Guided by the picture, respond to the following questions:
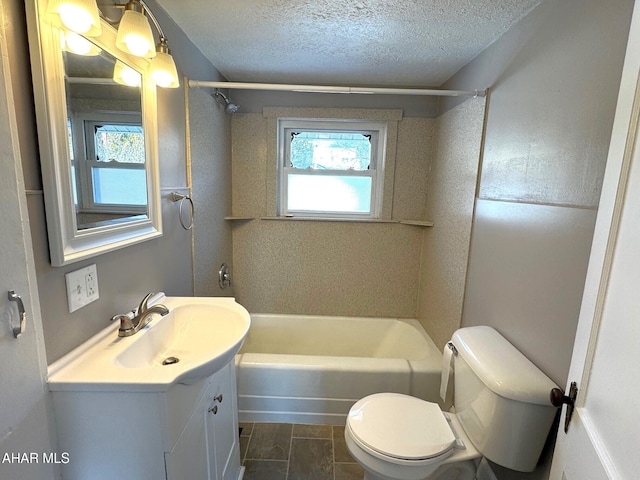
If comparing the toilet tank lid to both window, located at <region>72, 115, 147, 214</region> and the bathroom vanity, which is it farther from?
window, located at <region>72, 115, 147, 214</region>

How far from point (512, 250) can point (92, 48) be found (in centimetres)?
180

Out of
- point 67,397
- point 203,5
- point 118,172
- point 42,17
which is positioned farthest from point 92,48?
point 67,397

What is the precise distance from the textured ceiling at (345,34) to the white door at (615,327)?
1017 millimetres

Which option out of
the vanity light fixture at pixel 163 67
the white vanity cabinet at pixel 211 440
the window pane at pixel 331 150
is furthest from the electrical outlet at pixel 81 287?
the window pane at pixel 331 150

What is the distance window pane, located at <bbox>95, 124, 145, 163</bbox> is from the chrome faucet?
0.56 metres

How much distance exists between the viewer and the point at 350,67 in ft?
7.02

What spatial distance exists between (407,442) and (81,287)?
133 cm

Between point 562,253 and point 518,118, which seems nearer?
point 562,253

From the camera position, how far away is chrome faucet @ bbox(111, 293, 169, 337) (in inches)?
43.4

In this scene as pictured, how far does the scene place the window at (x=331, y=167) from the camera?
2686 mm

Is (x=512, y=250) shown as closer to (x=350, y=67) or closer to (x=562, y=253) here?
(x=562, y=253)

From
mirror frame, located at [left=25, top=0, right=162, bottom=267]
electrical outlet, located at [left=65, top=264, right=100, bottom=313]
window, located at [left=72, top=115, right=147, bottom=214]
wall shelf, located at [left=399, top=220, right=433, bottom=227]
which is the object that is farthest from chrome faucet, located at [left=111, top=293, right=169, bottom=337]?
wall shelf, located at [left=399, top=220, right=433, bottom=227]

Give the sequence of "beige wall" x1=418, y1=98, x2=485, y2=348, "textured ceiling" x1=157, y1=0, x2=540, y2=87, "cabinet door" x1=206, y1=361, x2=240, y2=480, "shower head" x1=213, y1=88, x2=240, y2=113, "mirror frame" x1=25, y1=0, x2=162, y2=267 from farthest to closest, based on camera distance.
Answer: "shower head" x1=213, y1=88, x2=240, y2=113 < "beige wall" x1=418, y1=98, x2=485, y2=348 < "textured ceiling" x1=157, y1=0, x2=540, y2=87 < "cabinet door" x1=206, y1=361, x2=240, y2=480 < "mirror frame" x1=25, y1=0, x2=162, y2=267

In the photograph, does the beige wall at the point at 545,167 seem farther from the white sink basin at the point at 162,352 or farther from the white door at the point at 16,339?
the white door at the point at 16,339
